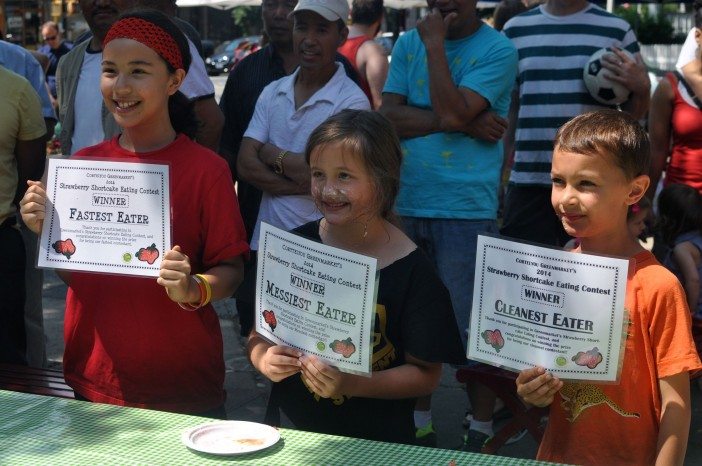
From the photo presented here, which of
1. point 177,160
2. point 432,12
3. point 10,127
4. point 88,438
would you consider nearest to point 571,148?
point 177,160

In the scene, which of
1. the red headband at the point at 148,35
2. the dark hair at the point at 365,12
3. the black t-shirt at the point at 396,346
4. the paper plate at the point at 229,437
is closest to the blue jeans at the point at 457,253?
the black t-shirt at the point at 396,346

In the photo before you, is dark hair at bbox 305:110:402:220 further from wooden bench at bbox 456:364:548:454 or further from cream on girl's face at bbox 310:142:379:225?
wooden bench at bbox 456:364:548:454

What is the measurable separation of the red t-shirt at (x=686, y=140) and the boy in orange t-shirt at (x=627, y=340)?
2017mm

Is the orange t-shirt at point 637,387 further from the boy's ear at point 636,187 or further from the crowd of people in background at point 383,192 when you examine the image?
the boy's ear at point 636,187

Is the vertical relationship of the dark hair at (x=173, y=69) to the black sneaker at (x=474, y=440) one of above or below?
above

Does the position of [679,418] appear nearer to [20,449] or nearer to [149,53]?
[20,449]

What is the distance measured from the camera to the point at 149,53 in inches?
115

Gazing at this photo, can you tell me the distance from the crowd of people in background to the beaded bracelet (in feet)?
0.04

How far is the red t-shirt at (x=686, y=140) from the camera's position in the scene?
4395mm

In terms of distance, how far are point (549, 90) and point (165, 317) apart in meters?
2.29

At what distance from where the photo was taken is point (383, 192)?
2.71 m

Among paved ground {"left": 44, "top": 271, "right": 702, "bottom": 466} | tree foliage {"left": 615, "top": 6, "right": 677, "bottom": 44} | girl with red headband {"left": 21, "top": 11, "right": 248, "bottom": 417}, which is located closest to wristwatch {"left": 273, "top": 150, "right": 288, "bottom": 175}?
girl with red headband {"left": 21, "top": 11, "right": 248, "bottom": 417}

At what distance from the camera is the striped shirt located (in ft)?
14.4

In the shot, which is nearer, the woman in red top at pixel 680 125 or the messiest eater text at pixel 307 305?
the messiest eater text at pixel 307 305
